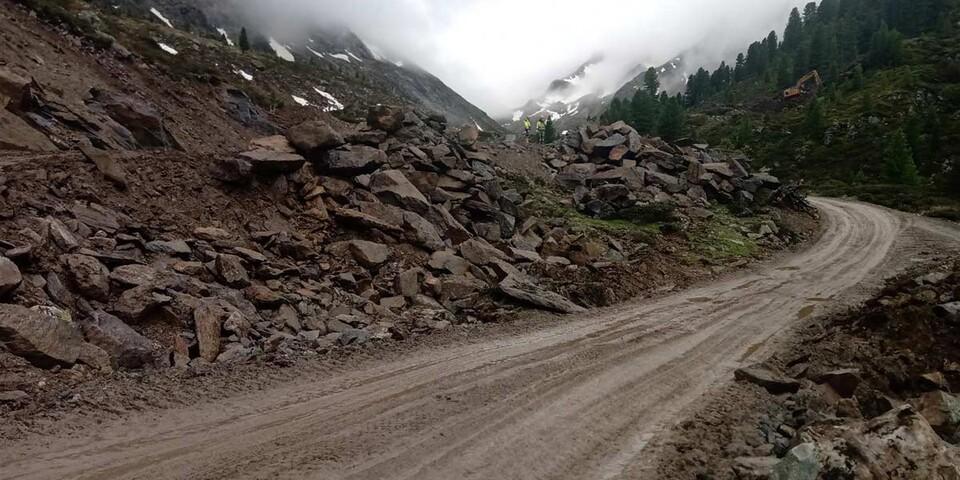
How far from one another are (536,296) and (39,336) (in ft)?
36.2

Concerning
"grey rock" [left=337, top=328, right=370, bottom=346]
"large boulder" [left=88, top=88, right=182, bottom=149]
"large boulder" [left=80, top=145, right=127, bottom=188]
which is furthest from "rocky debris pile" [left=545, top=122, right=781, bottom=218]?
"large boulder" [left=80, top=145, right=127, bottom=188]

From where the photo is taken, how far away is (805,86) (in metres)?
117

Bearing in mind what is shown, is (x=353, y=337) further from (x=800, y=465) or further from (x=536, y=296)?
(x=800, y=465)

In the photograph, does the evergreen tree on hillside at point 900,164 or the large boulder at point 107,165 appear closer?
the large boulder at point 107,165

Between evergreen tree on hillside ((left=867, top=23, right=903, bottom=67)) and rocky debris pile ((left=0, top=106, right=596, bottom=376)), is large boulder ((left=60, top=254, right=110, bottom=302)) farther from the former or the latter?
evergreen tree on hillside ((left=867, top=23, right=903, bottom=67))

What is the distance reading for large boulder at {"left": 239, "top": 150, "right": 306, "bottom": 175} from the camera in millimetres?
16547

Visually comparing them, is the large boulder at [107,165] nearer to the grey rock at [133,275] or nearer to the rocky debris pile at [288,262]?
the rocky debris pile at [288,262]

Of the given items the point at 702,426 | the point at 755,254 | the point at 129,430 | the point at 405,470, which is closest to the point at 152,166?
the point at 129,430

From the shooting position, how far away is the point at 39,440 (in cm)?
578

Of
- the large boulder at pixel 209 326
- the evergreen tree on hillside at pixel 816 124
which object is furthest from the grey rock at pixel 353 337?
the evergreen tree on hillside at pixel 816 124

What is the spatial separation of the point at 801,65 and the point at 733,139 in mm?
54201

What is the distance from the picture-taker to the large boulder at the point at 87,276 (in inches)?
368

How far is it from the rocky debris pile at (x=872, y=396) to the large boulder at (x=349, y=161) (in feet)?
47.7

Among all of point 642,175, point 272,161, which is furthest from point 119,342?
point 642,175
